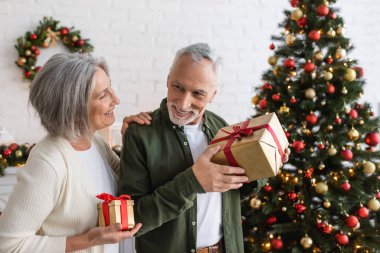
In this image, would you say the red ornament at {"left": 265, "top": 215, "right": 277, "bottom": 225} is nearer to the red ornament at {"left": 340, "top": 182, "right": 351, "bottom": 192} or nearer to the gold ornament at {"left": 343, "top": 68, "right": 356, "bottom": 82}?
the red ornament at {"left": 340, "top": 182, "right": 351, "bottom": 192}

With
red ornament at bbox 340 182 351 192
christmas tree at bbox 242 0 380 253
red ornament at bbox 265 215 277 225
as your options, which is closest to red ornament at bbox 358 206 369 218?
christmas tree at bbox 242 0 380 253

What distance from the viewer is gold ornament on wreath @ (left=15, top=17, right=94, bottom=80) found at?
8.19 ft

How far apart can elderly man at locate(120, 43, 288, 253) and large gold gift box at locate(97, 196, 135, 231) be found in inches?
3.9

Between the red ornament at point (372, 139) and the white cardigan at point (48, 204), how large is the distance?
4.98 feet

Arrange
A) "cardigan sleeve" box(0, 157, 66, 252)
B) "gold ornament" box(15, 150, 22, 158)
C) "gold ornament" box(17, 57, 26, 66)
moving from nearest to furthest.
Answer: "cardigan sleeve" box(0, 157, 66, 252)
"gold ornament" box(15, 150, 22, 158)
"gold ornament" box(17, 57, 26, 66)

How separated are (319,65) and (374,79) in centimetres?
153

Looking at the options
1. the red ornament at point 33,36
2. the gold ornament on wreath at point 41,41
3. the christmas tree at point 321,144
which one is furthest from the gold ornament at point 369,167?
the red ornament at point 33,36

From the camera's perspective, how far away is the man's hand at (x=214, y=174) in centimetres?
117

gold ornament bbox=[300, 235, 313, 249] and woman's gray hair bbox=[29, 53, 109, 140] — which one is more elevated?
woman's gray hair bbox=[29, 53, 109, 140]

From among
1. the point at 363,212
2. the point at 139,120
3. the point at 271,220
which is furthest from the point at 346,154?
the point at 139,120

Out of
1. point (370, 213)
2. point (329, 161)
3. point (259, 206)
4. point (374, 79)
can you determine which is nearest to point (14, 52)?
point (259, 206)

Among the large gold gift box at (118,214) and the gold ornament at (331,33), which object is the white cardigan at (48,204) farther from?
the gold ornament at (331,33)

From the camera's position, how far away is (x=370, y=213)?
225cm

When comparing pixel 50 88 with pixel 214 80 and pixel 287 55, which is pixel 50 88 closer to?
pixel 214 80
